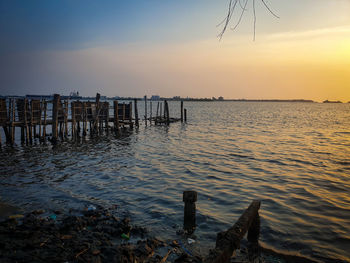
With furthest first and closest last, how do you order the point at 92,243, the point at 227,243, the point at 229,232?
the point at 92,243, the point at 229,232, the point at 227,243

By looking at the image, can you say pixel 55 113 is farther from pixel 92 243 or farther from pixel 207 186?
pixel 92 243

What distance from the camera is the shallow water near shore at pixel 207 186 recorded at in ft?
20.3

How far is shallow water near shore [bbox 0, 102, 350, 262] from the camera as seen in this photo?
6188 millimetres

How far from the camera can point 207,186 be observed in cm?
954

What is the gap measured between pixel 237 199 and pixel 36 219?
19.7ft

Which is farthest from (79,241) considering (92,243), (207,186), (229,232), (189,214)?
(207,186)

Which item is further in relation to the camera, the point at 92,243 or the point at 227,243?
the point at 92,243

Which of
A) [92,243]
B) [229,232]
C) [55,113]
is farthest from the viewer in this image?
[55,113]

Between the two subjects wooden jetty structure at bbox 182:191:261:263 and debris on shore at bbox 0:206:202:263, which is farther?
debris on shore at bbox 0:206:202:263

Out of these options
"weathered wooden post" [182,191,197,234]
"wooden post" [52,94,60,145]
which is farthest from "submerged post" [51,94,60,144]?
"weathered wooden post" [182,191,197,234]

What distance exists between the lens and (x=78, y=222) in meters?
5.85

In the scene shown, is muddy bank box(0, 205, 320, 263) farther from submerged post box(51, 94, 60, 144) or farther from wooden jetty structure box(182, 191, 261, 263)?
submerged post box(51, 94, 60, 144)

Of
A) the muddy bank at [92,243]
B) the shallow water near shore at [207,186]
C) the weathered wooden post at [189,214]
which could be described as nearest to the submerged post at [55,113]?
the shallow water near shore at [207,186]

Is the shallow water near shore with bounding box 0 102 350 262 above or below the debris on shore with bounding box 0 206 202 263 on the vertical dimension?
below
